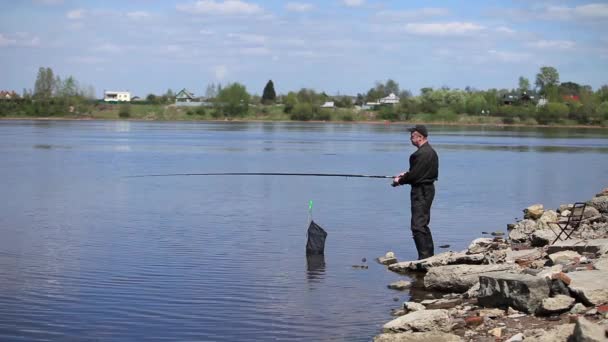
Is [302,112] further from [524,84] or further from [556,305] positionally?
[556,305]

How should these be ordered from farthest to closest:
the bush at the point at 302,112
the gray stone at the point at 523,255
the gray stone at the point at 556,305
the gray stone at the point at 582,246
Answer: the bush at the point at 302,112 → the gray stone at the point at 523,255 → the gray stone at the point at 582,246 → the gray stone at the point at 556,305

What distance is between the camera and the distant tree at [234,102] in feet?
578

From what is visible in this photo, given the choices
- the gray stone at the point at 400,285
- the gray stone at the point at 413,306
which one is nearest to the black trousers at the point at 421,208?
the gray stone at the point at 400,285

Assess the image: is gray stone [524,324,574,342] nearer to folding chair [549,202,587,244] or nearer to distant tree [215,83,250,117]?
folding chair [549,202,587,244]

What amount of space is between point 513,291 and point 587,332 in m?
2.18

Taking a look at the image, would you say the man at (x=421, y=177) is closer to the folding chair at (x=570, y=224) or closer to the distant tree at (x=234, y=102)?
the folding chair at (x=570, y=224)

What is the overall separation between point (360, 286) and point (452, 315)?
8.77 ft

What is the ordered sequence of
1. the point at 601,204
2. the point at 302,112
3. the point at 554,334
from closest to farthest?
the point at 554,334 < the point at 601,204 < the point at 302,112

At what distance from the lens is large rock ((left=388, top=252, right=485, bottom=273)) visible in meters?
12.6

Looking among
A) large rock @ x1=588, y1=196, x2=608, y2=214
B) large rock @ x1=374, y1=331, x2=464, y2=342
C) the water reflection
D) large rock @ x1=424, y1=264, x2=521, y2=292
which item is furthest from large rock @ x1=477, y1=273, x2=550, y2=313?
large rock @ x1=588, y1=196, x2=608, y2=214

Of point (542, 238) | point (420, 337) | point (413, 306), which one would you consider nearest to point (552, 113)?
point (542, 238)

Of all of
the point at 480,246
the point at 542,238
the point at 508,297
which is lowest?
the point at 480,246

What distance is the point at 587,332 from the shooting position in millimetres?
7469

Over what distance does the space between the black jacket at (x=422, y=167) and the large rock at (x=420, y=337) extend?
386 cm
